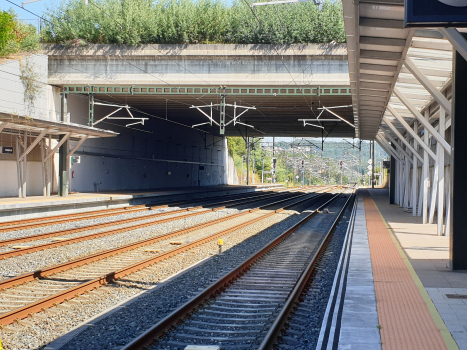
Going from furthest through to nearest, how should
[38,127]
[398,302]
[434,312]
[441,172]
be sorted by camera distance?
[38,127] → [441,172] → [398,302] → [434,312]

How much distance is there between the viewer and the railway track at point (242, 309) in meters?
6.38

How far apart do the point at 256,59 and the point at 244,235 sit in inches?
615

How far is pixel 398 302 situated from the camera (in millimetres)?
7516

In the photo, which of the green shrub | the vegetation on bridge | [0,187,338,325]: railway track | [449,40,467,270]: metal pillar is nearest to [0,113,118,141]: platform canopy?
the vegetation on bridge

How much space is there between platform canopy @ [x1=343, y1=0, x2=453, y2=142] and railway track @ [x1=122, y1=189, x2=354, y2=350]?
4.03 meters

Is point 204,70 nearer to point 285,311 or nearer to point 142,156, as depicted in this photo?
point 142,156

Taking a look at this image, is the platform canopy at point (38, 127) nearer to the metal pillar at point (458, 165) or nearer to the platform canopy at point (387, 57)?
the platform canopy at point (387, 57)

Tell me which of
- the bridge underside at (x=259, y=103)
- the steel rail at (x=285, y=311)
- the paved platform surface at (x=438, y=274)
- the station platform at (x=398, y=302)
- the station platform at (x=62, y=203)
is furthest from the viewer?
the bridge underside at (x=259, y=103)

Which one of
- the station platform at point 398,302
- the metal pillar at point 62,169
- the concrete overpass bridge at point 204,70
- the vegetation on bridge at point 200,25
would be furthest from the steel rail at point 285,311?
the vegetation on bridge at point 200,25

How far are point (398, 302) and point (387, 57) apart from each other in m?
4.41

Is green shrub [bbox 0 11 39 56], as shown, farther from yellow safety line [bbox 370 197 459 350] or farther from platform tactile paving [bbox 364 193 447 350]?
yellow safety line [bbox 370 197 459 350]

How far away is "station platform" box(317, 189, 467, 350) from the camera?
19.2 feet

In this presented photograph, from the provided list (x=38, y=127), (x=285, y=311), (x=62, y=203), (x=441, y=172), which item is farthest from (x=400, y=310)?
(x=38, y=127)

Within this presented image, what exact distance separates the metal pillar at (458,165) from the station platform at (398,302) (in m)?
0.40
